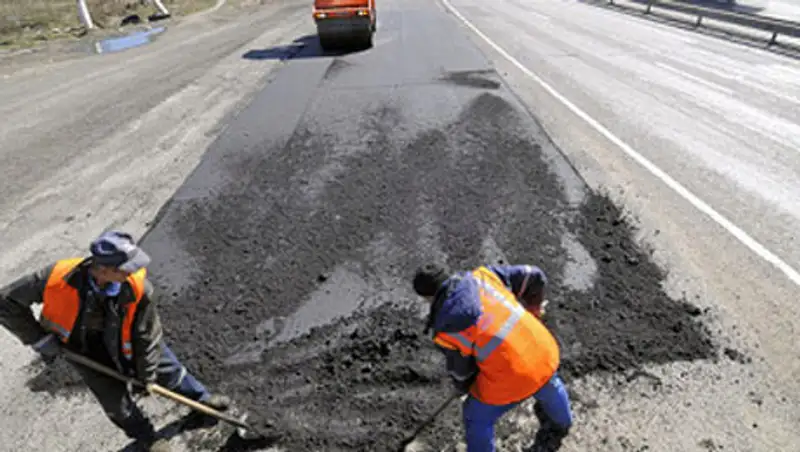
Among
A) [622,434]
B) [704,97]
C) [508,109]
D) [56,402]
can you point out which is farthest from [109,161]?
[704,97]

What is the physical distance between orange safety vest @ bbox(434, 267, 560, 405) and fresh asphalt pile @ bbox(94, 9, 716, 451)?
94cm

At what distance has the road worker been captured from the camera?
3.10 meters

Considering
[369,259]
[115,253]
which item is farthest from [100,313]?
[369,259]

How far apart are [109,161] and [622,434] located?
9075 millimetres

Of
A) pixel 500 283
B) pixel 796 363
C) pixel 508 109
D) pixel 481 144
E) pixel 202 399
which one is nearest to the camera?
pixel 500 283

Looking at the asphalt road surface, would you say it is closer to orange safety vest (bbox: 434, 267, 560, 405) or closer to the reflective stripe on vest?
orange safety vest (bbox: 434, 267, 560, 405)

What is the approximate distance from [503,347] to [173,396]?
2.18 metres

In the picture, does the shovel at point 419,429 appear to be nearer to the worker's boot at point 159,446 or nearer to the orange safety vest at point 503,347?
the orange safety vest at point 503,347

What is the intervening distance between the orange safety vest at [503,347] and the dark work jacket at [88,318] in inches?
74.9

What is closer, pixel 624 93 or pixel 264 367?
pixel 264 367

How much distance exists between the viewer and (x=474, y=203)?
22.3 ft

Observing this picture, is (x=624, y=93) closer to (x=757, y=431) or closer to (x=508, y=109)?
(x=508, y=109)

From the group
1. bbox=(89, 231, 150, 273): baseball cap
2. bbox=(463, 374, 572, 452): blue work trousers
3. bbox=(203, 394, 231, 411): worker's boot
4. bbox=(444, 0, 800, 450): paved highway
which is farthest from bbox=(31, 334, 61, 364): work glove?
bbox=(444, 0, 800, 450): paved highway

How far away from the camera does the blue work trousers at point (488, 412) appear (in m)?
3.18
